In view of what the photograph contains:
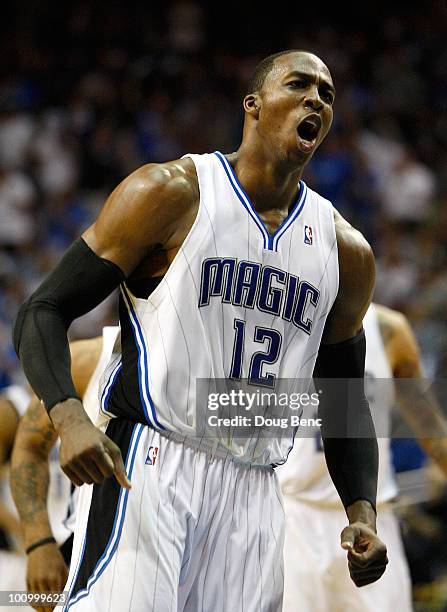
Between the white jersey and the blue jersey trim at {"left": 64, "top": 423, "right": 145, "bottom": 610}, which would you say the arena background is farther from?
the blue jersey trim at {"left": 64, "top": 423, "right": 145, "bottom": 610}

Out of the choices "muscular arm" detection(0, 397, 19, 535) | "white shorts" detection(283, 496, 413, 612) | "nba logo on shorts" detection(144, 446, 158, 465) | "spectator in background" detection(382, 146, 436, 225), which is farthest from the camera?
"spectator in background" detection(382, 146, 436, 225)

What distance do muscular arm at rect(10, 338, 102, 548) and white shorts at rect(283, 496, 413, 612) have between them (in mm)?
1272

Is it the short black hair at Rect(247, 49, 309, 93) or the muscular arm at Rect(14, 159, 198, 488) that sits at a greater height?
Result: the short black hair at Rect(247, 49, 309, 93)

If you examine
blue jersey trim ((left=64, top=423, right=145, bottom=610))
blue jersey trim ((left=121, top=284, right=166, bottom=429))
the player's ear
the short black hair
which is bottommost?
blue jersey trim ((left=64, top=423, right=145, bottom=610))

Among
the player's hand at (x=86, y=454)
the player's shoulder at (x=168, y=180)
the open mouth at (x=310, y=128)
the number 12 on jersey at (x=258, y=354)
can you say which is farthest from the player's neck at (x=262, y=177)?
the player's hand at (x=86, y=454)

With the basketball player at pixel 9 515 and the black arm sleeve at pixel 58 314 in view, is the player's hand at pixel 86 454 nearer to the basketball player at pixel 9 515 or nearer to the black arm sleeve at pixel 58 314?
the black arm sleeve at pixel 58 314

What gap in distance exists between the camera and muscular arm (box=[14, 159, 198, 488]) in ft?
9.12

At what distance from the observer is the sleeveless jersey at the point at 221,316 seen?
2.93m

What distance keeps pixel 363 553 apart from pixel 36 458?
157cm

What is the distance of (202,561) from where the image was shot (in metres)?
2.94

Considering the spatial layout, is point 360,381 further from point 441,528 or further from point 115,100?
point 115,100

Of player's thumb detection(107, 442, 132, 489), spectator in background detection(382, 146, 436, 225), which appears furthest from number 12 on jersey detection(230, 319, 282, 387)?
spectator in background detection(382, 146, 436, 225)

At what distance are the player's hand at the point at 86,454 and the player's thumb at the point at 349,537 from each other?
77cm

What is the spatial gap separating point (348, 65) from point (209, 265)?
28.3 ft
